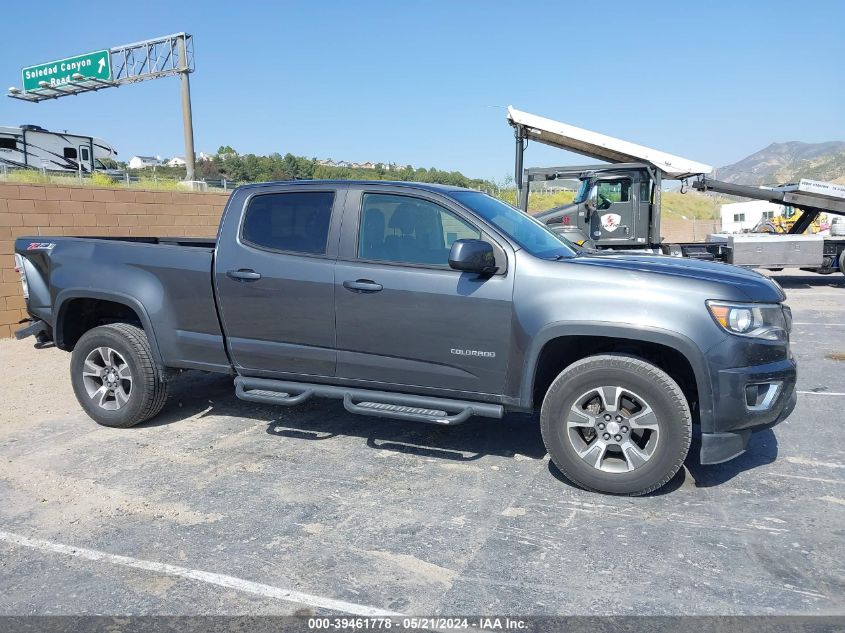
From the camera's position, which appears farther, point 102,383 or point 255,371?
point 102,383

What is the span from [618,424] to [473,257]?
1346mm

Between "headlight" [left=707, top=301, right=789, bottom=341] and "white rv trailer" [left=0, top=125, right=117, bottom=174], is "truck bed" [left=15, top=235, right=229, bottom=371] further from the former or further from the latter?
"white rv trailer" [left=0, top=125, right=117, bottom=174]

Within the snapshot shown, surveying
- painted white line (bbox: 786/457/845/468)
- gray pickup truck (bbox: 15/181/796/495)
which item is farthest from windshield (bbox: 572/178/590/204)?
painted white line (bbox: 786/457/845/468)

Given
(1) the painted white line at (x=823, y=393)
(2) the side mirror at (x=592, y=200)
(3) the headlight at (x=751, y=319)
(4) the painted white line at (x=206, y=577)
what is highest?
(2) the side mirror at (x=592, y=200)

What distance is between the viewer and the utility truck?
12.4m

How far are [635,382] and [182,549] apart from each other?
106 inches

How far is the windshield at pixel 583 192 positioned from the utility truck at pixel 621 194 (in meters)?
0.02

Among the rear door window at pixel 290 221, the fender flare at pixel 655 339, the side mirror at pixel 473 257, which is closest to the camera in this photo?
the fender flare at pixel 655 339

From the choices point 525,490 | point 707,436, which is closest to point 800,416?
point 707,436

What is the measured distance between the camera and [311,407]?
6273 millimetres

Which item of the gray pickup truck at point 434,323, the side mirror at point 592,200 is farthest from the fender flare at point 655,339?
the side mirror at point 592,200

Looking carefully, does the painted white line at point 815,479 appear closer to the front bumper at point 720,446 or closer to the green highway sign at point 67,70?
the front bumper at point 720,446

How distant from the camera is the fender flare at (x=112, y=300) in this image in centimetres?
546

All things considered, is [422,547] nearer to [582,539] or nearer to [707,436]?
[582,539]
